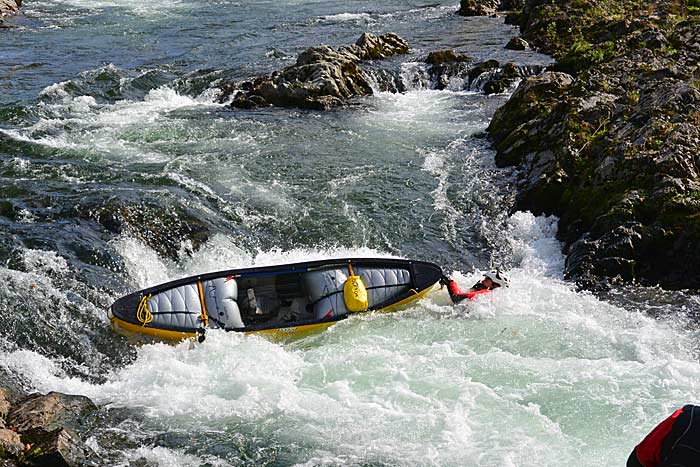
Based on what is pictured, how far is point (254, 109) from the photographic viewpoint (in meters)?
20.7

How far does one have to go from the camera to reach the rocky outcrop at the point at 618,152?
1199 centimetres

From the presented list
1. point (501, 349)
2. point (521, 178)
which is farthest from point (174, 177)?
point (501, 349)

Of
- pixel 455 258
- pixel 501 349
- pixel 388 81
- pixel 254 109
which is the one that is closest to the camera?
pixel 501 349

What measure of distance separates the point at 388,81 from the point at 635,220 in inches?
463

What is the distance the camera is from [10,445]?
7.74m

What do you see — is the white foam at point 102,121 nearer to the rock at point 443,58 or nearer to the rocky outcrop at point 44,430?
the rock at point 443,58

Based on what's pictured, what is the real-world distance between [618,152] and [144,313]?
8.65m

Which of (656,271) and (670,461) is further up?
(670,461)

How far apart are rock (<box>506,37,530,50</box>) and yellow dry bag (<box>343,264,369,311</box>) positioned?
16.1m

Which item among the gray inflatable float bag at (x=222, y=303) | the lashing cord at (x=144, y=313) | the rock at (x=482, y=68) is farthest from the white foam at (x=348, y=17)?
the lashing cord at (x=144, y=313)

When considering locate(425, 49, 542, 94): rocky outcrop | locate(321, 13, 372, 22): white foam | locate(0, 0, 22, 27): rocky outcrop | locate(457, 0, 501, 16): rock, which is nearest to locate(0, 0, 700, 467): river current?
locate(425, 49, 542, 94): rocky outcrop

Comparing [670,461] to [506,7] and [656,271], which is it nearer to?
[656,271]

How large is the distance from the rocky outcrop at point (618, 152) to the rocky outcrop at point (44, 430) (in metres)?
7.85

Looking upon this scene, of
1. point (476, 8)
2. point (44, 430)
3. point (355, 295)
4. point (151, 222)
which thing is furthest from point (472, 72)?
point (44, 430)
